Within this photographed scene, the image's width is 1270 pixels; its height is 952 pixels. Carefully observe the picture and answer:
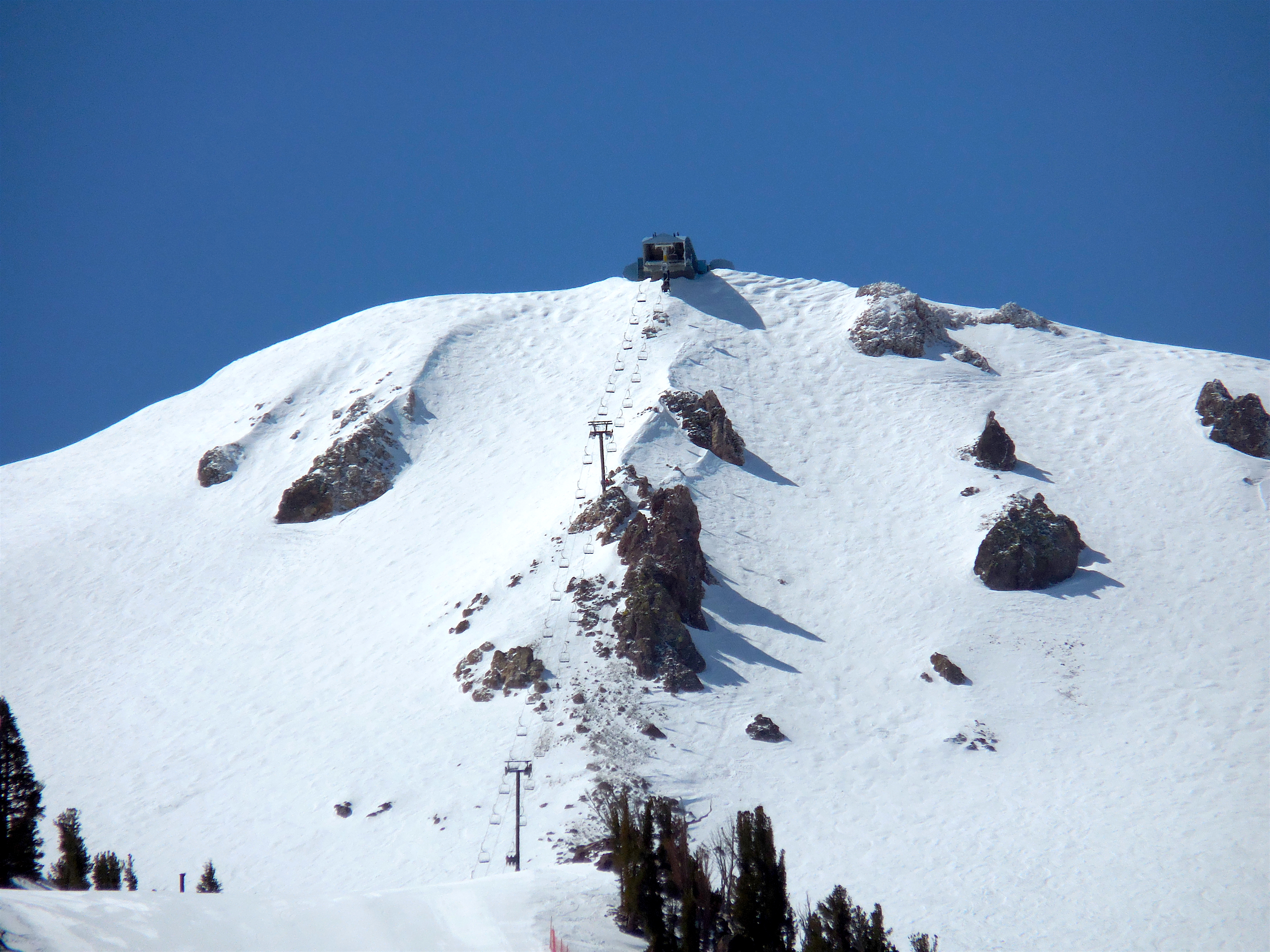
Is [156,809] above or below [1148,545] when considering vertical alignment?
below

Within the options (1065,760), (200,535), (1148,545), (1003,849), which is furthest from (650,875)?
(200,535)

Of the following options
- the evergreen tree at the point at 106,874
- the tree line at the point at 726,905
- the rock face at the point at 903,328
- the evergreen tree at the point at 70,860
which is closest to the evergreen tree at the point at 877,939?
the tree line at the point at 726,905

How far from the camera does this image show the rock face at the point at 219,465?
63875mm

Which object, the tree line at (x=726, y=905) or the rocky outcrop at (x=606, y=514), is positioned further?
the rocky outcrop at (x=606, y=514)

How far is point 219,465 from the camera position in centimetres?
6444

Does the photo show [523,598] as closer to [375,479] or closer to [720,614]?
[720,614]

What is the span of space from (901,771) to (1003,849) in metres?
4.73

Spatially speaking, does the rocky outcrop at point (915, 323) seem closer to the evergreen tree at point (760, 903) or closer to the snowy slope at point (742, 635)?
the snowy slope at point (742, 635)

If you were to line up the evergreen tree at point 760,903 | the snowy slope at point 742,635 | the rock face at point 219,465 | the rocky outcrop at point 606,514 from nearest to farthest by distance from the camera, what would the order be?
the evergreen tree at point 760,903 → the snowy slope at point 742,635 → the rocky outcrop at point 606,514 → the rock face at point 219,465

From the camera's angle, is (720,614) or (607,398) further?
(607,398)

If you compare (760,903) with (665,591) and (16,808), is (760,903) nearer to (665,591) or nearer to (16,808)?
(665,591)

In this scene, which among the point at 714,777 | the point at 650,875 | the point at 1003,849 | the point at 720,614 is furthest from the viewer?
the point at 720,614

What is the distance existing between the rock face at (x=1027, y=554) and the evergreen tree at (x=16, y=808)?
3847cm

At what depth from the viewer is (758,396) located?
200 feet
